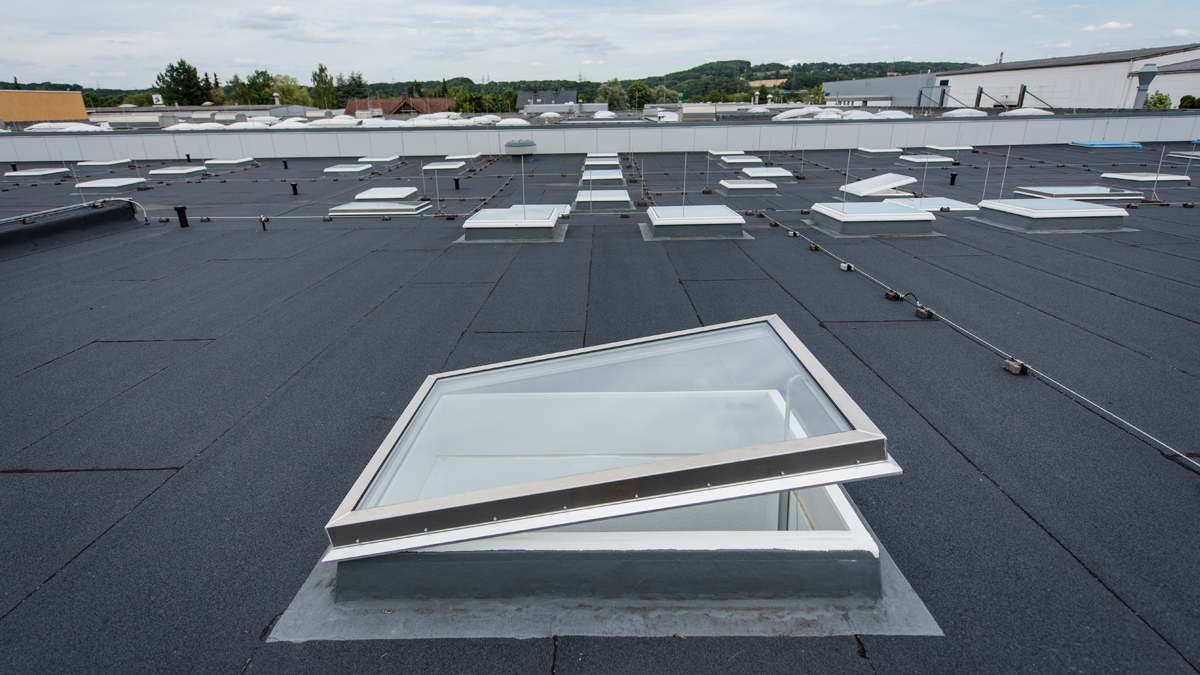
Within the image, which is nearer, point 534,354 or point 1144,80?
point 534,354

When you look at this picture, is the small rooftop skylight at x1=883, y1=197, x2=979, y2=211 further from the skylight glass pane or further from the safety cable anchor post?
the skylight glass pane

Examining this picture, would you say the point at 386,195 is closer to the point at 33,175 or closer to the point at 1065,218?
the point at 1065,218

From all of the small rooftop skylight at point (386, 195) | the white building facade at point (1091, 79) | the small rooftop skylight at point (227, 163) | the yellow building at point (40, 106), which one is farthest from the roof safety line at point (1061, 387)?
the yellow building at point (40, 106)

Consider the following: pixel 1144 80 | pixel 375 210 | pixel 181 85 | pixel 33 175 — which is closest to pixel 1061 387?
pixel 375 210

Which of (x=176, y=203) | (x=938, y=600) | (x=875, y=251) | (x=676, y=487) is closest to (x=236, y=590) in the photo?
(x=676, y=487)

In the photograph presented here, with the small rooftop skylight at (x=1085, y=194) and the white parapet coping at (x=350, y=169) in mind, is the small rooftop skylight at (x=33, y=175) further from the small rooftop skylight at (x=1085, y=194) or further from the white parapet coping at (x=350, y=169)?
the small rooftop skylight at (x=1085, y=194)

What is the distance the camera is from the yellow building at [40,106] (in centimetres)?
4456

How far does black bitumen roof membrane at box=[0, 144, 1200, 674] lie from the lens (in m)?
2.91

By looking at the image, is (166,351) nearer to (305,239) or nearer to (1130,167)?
(305,239)

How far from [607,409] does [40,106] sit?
6503 cm

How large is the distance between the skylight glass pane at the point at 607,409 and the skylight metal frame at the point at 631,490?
3.45 ft

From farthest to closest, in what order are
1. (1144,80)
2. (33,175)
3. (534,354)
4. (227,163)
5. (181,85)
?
(181,85) < (1144,80) < (227,163) < (33,175) < (534,354)

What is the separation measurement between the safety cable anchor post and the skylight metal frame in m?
4.08

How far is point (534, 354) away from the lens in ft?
21.8
